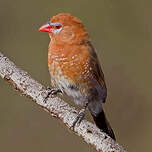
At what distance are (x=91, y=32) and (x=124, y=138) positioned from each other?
1872 millimetres

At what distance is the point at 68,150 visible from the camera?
6840mm

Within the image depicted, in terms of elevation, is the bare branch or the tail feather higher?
the bare branch

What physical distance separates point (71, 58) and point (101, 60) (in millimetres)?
2760

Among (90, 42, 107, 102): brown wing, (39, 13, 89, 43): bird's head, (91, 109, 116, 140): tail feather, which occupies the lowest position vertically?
(91, 109, 116, 140): tail feather

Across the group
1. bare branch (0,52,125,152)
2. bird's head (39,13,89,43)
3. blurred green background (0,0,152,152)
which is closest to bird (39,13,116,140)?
bird's head (39,13,89,43)

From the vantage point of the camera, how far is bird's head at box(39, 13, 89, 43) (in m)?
4.54

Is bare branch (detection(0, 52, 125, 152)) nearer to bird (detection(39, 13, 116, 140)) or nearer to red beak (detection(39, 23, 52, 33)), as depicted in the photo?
bird (detection(39, 13, 116, 140))

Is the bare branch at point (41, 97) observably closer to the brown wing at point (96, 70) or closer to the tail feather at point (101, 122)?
the brown wing at point (96, 70)

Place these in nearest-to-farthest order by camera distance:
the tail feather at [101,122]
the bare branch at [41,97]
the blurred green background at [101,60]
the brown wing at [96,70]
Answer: the bare branch at [41,97] < the brown wing at [96,70] < the tail feather at [101,122] < the blurred green background at [101,60]

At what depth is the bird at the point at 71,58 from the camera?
179 inches

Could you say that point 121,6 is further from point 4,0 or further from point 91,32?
point 4,0

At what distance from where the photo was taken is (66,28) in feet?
15.0

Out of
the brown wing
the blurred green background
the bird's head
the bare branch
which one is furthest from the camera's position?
the blurred green background

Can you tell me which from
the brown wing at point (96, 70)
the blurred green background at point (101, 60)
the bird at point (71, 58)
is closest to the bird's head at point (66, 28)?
the bird at point (71, 58)
